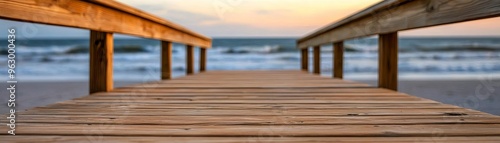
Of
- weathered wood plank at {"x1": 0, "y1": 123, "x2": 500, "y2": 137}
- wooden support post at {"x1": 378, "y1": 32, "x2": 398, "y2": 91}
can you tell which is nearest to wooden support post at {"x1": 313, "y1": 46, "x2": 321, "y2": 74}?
wooden support post at {"x1": 378, "y1": 32, "x2": 398, "y2": 91}

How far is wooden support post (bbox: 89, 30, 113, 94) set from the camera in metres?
2.05

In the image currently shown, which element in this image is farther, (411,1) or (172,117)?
(411,1)

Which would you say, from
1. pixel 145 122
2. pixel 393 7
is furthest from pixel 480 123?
pixel 145 122

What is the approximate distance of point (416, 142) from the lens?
0.98 m

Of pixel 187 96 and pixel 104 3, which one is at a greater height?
pixel 104 3

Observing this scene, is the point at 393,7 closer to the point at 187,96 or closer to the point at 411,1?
the point at 411,1

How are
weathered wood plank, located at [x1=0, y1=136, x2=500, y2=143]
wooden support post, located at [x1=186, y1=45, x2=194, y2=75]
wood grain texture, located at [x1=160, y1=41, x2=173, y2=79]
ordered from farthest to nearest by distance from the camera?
wooden support post, located at [x1=186, y1=45, x2=194, y2=75] < wood grain texture, located at [x1=160, y1=41, x2=173, y2=79] < weathered wood plank, located at [x1=0, y1=136, x2=500, y2=143]

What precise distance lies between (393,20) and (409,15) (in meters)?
0.22

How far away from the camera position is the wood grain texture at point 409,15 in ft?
3.93

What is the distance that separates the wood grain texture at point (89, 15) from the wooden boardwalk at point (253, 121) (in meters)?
0.31

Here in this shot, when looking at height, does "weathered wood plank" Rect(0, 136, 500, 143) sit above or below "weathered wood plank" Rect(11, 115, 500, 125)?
below

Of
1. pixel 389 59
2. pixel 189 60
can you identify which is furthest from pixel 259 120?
pixel 189 60

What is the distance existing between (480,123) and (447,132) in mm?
186

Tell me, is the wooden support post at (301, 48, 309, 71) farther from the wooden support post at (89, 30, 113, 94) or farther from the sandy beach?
the wooden support post at (89, 30, 113, 94)
